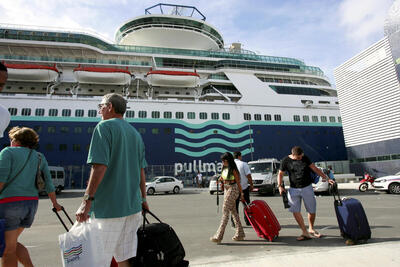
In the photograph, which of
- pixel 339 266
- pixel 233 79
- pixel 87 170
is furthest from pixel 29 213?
pixel 233 79

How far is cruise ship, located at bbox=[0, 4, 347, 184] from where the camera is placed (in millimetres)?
20500

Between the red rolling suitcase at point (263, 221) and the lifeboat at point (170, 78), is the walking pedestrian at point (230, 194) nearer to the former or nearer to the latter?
the red rolling suitcase at point (263, 221)

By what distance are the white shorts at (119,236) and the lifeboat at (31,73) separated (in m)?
25.0

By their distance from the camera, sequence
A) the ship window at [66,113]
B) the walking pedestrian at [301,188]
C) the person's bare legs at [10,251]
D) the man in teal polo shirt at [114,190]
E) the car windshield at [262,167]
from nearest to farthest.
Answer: the man in teal polo shirt at [114,190] < the person's bare legs at [10,251] < the walking pedestrian at [301,188] < the car windshield at [262,167] < the ship window at [66,113]

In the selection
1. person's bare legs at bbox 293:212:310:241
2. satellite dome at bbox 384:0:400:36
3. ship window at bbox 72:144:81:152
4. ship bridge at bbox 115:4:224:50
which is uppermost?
ship bridge at bbox 115:4:224:50

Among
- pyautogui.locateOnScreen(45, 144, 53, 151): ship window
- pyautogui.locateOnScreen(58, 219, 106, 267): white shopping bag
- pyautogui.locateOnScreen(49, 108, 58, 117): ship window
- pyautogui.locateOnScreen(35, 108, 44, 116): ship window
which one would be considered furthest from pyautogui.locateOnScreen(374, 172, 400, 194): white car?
pyautogui.locateOnScreen(35, 108, 44, 116): ship window

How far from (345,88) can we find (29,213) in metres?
24.0

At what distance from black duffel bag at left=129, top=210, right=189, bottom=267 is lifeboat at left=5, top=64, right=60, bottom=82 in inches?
986

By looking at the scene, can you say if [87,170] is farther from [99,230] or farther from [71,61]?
[99,230]

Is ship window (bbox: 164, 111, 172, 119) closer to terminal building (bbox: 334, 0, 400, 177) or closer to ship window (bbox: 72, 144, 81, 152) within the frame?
ship window (bbox: 72, 144, 81, 152)

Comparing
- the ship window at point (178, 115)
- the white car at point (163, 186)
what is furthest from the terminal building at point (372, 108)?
the white car at point (163, 186)

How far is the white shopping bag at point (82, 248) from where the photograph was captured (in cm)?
158

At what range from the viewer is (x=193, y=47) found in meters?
31.5

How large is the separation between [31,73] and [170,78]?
1274cm
